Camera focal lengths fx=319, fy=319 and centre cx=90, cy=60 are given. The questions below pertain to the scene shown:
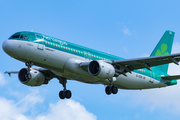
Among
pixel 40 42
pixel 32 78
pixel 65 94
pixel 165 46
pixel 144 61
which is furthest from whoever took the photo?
pixel 165 46

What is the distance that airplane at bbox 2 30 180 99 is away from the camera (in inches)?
1093

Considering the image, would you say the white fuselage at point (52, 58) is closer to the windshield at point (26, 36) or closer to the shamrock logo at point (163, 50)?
the windshield at point (26, 36)

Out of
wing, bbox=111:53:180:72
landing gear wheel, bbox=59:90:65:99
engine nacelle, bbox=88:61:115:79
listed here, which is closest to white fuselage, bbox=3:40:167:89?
engine nacelle, bbox=88:61:115:79

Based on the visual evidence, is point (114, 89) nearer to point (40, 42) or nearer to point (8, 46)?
point (40, 42)

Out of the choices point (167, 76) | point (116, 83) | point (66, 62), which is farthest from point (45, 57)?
point (167, 76)

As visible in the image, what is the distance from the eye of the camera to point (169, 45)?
42781 millimetres

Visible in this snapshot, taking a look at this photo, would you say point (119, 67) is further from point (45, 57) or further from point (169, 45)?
point (169, 45)

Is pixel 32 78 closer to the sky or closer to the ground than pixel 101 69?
closer to the sky

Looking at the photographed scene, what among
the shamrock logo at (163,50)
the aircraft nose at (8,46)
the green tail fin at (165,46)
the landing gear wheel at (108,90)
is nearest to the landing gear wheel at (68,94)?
the landing gear wheel at (108,90)

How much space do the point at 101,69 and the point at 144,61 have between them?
4.25 m

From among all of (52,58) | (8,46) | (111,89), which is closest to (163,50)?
(111,89)

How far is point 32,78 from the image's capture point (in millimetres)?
33938

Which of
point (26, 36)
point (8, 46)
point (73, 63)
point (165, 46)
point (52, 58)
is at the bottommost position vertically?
point (73, 63)

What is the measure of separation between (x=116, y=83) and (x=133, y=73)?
7.64 feet
